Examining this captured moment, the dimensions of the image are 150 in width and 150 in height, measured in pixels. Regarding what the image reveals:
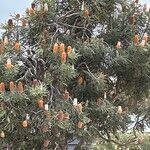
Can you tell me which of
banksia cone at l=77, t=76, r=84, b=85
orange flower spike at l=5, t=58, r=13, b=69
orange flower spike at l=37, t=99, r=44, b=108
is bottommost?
banksia cone at l=77, t=76, r=84, b=85

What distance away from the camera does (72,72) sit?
390 centimetres

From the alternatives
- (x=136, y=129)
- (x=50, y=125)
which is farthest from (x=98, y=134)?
(x=50, y=125)

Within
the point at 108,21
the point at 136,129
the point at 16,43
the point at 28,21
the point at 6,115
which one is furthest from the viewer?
the point at 136,129

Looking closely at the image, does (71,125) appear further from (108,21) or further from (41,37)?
(108,21)

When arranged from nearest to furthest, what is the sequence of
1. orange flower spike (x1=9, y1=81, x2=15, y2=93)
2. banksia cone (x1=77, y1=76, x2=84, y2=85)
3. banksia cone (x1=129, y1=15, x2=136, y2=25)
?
orange flower spike (x1=9, y1=81, x2=15, y2=93) < banksia cone (x1=77, y1=76, x2=84, y2=85) < banksia cone (x1=129, y1=15, x2=136, y2=25)

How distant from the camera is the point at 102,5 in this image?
4645 millimetres

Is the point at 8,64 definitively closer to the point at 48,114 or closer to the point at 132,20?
the point at 48,114

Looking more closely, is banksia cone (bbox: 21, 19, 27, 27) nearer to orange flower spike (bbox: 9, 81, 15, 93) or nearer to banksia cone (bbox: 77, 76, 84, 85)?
banksia cone (bbox: 77, 76, 84, 85)

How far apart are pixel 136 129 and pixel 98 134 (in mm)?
622

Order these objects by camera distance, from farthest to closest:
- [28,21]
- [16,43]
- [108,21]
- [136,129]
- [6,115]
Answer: [136,129], [108,21], [28,21], [16,43], [6,115]

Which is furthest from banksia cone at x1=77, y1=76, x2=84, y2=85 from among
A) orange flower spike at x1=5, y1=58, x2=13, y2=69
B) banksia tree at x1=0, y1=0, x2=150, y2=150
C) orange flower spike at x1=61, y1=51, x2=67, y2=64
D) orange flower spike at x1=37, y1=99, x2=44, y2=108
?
orange flower spike at x1=5, y1=58, x2=13, y2=69

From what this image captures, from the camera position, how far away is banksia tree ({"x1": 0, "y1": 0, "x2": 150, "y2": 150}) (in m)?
3.80

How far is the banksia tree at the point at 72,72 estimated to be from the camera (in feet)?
12.5

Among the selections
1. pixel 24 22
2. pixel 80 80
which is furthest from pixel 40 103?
pixel 24 22
